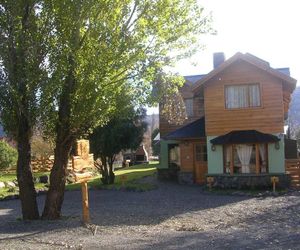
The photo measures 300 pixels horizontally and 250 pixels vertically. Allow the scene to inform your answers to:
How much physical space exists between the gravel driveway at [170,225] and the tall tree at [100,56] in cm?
223

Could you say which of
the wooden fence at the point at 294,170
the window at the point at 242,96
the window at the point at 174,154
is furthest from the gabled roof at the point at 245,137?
the window at the point at 174,154

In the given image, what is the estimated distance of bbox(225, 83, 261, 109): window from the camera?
77.9 feet

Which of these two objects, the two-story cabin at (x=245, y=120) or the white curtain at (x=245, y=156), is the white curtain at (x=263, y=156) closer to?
the two-story cabin at (x=245, y=120)

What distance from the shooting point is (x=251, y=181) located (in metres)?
23.1

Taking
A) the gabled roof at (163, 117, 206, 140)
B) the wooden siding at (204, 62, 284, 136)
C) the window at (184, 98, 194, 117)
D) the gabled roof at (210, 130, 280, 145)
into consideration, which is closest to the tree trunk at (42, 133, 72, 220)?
the gabled roof at (210, 130, 280, 145)

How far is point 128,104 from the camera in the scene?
14328 millimetres

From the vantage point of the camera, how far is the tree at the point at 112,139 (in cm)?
2738

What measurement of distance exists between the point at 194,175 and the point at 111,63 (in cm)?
1568

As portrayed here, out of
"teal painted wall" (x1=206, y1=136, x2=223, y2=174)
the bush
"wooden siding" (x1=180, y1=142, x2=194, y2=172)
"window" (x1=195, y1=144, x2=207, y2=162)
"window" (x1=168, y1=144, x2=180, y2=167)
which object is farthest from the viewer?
the bush

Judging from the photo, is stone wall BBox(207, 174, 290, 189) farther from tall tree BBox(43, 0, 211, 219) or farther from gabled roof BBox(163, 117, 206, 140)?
tall tree BBox(43, 0, 211, 219)

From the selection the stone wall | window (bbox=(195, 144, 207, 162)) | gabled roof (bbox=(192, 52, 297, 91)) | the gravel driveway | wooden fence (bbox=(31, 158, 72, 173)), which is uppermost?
gabled roof (bbox=(192, 52, 297, 91))

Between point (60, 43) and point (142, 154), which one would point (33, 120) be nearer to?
point (60, 43)

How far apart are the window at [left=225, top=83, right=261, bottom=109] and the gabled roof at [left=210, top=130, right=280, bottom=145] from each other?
51.5 inches

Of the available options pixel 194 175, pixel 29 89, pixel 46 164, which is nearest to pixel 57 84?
pixel 29 89
